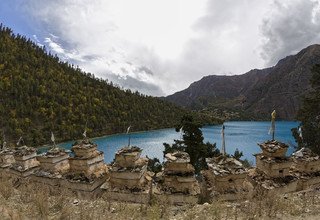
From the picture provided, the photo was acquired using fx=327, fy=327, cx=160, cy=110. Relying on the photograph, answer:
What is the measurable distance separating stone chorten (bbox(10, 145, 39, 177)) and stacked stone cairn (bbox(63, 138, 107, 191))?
3.61m

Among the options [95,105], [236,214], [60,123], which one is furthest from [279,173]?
[95,105]

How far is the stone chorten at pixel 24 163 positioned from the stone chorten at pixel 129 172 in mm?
6107

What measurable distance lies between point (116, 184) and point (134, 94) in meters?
141

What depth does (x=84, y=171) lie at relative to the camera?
45.5ft

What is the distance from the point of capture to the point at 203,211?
32.3 ft

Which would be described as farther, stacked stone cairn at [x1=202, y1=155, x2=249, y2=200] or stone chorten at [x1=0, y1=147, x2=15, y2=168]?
stone chorten at [x1=0, y1=147, x2=15, y2=168]

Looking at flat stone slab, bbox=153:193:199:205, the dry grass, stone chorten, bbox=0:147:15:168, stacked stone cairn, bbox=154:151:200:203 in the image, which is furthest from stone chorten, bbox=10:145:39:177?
flat stone slab, bbox=153:193:199:205

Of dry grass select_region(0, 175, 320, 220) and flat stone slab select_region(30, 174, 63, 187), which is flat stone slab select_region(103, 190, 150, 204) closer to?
dry grass select_region(0, 175, 320, 220)

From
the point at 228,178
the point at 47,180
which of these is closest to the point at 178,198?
the point at 228,178

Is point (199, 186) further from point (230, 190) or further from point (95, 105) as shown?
point (95, 105)

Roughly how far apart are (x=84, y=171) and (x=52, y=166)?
7.13 feet

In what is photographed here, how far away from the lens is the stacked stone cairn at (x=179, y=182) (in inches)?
466

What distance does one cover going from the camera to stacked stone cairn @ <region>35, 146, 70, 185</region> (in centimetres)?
1473

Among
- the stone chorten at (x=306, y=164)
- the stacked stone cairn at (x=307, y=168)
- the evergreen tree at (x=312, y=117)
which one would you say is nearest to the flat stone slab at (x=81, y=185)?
the stacked stone cairn at (x=307, y=168)
